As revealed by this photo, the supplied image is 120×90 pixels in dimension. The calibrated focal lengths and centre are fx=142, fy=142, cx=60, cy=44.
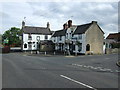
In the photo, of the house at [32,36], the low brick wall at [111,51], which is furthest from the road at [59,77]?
the house at [32,36]

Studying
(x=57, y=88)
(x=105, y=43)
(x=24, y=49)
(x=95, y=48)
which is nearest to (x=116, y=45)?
(x=105, y=43)

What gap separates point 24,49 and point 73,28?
21.0m

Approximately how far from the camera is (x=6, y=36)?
260ft

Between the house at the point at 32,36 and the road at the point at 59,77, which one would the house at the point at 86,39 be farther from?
the road at the point at 59,77

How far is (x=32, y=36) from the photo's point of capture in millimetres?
55094

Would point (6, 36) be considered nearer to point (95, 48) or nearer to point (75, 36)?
point (75, 36)

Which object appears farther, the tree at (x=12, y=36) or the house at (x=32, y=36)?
the tree at (x=12, y=36)

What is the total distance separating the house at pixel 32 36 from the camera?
54031 millimetres

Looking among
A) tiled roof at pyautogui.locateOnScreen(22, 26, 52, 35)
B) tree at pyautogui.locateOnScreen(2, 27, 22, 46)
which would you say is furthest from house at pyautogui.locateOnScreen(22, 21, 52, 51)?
tree at pyautogui.locateOnScreen(2, 27, 22, 46)

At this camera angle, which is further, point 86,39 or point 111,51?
point 111,51

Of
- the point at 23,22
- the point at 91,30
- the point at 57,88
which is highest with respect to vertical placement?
the point at 23,22

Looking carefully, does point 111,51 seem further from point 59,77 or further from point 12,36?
point 12,36

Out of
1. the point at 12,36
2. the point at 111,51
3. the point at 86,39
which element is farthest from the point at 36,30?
the point at 111,51

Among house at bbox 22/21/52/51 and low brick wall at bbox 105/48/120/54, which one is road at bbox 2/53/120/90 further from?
house at bbox 22/21/52/51
